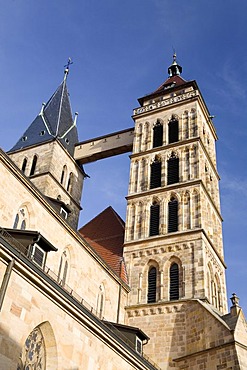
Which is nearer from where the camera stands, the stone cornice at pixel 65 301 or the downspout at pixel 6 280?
the downspout at pixel 6 280

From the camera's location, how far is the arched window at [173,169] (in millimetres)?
25625

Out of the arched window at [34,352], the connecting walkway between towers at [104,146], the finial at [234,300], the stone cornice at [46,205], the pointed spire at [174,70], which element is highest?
the pointed spire at [174,70]

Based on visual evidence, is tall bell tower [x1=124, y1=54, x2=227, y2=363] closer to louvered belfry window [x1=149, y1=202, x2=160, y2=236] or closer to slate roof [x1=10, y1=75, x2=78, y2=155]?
louvered belfry window [x1=149, y1=202, x2=160, y2=236]

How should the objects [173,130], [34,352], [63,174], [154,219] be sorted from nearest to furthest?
[34,352] < [154,219] < [63,174] < [173,130]

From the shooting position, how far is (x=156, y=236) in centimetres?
2334

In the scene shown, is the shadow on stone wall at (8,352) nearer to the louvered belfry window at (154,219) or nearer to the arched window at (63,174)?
the louvered belfry window at (154,219)

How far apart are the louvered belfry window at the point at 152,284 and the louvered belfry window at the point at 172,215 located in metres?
2.23

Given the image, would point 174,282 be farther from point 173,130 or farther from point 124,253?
point 173,130

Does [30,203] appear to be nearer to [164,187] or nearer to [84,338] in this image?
[84,338]

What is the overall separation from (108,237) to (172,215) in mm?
3901

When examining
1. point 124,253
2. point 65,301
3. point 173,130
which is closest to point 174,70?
point 173,130

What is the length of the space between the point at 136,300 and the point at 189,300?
2.71 m

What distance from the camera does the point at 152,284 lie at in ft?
72.6

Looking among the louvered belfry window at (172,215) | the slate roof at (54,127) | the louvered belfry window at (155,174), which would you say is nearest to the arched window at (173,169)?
the louvered belfry window at (155,174)
